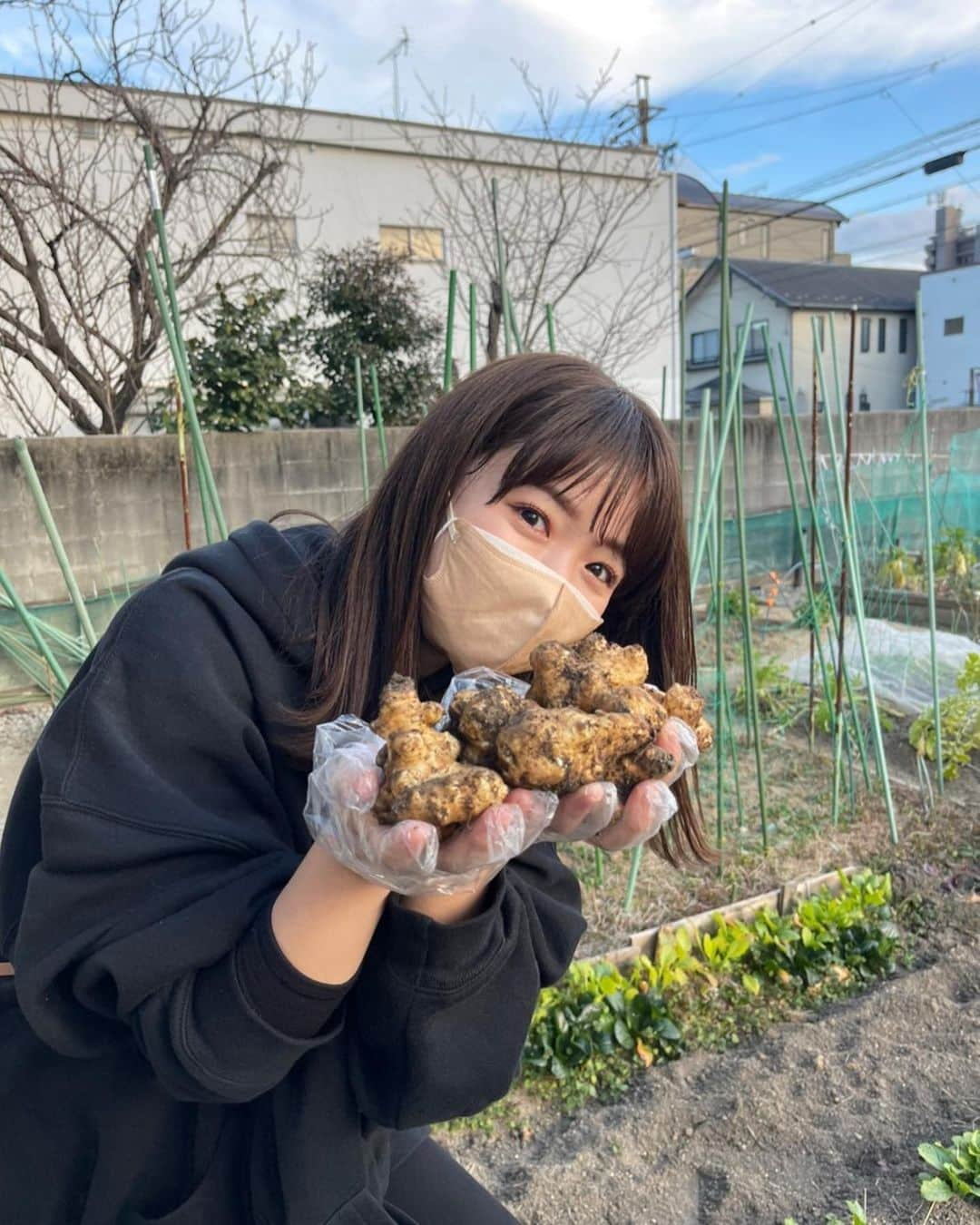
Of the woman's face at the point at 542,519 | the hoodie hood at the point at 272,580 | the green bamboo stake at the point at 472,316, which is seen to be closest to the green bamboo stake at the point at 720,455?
the green bamboo stake at the point at 472,316

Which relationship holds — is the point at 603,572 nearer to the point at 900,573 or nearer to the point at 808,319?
the point at 900,573

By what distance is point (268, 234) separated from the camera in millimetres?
6441

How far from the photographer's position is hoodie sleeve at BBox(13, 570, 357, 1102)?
2.44 ft

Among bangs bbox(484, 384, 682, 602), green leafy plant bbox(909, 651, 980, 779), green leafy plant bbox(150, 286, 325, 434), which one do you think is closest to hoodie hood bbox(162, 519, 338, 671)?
bangs bbox(484, 384, 682, 602)

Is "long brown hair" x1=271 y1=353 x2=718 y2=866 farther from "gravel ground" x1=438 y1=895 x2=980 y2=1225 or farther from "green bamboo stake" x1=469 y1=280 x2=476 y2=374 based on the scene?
"gravel ground" x1=438 y1=895 x2=980 y2=1225

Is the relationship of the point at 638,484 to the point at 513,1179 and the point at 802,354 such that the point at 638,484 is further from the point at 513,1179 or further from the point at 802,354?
the point at 802,354

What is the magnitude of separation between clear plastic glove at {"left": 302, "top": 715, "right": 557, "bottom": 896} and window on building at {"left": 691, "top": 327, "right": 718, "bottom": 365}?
946 inches

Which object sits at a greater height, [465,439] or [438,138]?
[438,138]

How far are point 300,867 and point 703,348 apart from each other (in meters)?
26.4

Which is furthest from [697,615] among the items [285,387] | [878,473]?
[285,387]

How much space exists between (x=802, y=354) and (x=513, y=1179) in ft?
77.4

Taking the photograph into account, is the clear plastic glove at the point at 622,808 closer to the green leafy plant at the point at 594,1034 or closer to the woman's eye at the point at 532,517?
the woman's eye at the point at 532,517

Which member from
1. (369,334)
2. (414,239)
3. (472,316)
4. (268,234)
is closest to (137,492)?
(369,334)

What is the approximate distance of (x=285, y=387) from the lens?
6.07 metres
